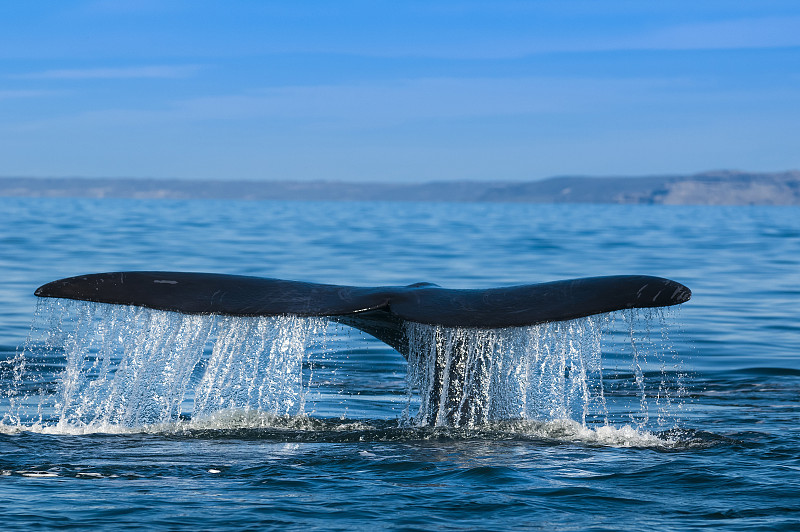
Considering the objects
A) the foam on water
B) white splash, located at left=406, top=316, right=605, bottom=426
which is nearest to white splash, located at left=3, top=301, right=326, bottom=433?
the foam on water

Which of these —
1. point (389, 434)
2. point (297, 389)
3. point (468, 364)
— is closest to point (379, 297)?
point (468, 364)

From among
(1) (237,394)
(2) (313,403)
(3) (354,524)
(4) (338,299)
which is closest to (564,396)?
(2) (313,403)

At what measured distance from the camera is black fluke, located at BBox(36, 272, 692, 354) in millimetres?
5238

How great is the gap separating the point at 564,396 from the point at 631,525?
458cm

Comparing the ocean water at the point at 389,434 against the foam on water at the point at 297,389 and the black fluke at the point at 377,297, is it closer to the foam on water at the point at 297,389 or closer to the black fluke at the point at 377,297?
the foam on water at the point at 297,389

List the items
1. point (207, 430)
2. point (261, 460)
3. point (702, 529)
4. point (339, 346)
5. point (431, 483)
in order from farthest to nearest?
point (339, 346) → point (207, 430) → point (261, 460) → point (431, 483) → point (702, 529)

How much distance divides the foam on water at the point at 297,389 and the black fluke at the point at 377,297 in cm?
11

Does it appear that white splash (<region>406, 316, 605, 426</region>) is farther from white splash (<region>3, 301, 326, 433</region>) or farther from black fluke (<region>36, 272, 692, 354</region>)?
white splash (<region>3, 301, 326, 433</region>)

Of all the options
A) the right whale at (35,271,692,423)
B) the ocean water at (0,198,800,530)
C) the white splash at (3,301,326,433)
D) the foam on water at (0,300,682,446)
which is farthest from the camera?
the foam on water at (0,300,682,446)

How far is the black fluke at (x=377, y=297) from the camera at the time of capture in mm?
5238

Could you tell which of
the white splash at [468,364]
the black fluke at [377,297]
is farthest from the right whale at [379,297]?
the white splash at [468,364]

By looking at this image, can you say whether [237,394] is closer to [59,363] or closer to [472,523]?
[59,363]

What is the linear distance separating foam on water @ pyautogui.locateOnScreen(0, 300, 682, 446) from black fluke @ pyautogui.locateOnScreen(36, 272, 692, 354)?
0.11 meters

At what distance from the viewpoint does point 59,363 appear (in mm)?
10977
